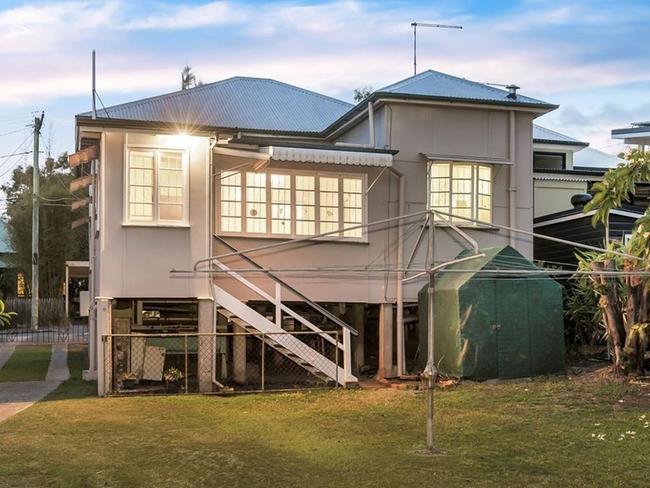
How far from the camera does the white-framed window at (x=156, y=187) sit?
15.1m

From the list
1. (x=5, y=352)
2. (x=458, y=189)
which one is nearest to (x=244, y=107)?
(x=458, y=189)

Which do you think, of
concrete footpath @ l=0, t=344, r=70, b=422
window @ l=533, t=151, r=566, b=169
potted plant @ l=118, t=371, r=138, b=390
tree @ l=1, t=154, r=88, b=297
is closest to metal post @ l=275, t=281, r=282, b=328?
potted plant @ l=118, t=371, r=138, b=390

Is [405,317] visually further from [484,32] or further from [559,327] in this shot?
[484,32]

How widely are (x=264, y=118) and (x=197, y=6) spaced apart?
7817 millimetres

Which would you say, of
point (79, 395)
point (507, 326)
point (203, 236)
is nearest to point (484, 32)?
point (507, 326)

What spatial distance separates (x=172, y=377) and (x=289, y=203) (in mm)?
4501

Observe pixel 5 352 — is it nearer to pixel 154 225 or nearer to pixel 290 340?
pixel 154 225

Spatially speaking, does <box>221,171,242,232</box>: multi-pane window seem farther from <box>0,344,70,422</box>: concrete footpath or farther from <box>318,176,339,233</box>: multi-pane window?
<box>0,344,70,422</box>: concrete footpath

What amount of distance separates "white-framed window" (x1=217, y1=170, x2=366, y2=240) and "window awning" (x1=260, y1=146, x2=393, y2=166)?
1.33 meters

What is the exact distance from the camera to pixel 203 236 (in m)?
15.2

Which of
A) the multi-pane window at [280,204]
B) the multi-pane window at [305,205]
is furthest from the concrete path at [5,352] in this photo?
the multi-pane window at [305,205]

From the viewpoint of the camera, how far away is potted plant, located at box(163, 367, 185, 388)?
15.5m

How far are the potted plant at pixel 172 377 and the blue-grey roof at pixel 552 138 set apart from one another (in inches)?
526

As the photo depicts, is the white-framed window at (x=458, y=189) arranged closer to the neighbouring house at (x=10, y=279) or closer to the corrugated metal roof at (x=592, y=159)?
the corrugated metal roof at (x=592, y=159)
